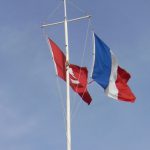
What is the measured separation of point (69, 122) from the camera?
30422 mm

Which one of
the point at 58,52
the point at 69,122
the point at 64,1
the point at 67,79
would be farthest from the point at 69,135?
the point at 64,1

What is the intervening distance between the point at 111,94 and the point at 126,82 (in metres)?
1.52

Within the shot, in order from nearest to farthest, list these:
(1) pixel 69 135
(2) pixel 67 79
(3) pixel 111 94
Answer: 1. (1) pixel 69 135
2. (2) pixel 67 79
3. (3) pixel 111 94

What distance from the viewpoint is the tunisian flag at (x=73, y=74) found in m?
33.5

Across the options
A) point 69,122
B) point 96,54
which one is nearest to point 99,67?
point 96,54

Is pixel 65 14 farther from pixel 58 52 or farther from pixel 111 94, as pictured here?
pixel 111 94

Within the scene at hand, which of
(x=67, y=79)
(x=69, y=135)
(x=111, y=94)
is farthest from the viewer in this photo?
(x=111, y=94)

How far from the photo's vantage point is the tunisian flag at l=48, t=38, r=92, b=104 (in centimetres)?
3350

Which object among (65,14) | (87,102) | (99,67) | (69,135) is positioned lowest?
(69,135)

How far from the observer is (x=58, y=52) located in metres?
34.2

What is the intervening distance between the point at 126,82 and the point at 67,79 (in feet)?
15.6

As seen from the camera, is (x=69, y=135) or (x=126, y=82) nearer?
(x=69, y=135)

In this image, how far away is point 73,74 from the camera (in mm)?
33875

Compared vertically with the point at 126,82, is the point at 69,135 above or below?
below
